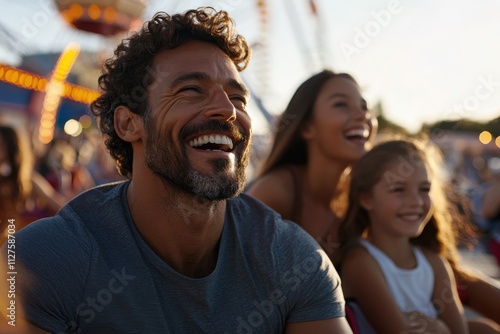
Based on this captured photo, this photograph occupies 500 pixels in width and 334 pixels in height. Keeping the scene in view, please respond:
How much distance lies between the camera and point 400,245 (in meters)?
2.68

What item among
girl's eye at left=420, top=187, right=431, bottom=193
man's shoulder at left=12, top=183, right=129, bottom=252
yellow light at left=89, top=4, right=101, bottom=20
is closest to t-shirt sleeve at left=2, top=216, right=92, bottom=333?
man's shoulder at left=12, top=183, right=129, bottom=252

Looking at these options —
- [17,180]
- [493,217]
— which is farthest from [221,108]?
[493,217]

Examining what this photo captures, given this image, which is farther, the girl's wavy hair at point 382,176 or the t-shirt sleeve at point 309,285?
the girl's wavy hair at point 382,176

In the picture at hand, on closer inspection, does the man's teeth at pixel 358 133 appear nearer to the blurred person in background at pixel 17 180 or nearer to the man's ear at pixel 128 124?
the man's ear at pixel 128 124

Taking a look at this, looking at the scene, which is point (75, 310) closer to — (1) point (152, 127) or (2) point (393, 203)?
(1) point (152, 127)

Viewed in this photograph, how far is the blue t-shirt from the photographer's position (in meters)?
1.49

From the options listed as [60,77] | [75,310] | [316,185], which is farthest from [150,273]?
[60,77]

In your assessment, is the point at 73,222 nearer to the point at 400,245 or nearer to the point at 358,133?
the point at 400,245

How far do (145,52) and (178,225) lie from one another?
24.7 inches

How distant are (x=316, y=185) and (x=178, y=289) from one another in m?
1.64

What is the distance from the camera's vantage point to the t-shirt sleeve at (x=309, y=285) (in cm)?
171

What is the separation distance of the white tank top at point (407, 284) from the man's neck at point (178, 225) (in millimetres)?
970

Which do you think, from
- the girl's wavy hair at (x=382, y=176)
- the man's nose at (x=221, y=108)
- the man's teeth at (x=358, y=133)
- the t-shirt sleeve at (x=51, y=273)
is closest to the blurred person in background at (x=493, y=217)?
the girl's wavy hair at (x=382, y=176)

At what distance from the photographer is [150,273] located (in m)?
1.61
